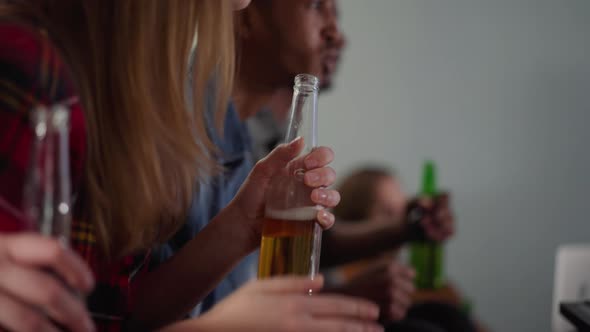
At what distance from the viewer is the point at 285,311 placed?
0.43 meters

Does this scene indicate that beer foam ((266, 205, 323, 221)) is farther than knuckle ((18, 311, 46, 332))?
Yes

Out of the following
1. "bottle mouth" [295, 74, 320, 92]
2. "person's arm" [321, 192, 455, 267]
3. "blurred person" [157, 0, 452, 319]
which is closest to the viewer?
"bottle mouth" [295, 74, 320, 92]

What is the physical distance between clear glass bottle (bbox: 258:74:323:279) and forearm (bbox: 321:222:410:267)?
1015 mm

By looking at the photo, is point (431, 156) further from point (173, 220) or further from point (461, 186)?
point (173, 220)

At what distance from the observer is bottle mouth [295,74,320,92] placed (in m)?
0.63

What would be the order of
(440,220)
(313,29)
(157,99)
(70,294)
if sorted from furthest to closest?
(440,220), (313,29), (157,99), (70,294)

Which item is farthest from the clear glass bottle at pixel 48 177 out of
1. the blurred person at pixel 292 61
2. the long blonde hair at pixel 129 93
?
the blurred person at pixel 292 61

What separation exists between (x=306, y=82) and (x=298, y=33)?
20.2 inches

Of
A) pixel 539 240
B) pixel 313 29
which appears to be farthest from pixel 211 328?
pixel 539 240

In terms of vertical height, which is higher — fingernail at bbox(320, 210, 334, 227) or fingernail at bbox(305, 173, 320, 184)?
fingernail at bbox(305, 173, 320, 184)

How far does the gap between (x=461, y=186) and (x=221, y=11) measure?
94.7 inches

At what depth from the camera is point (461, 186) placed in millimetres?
2822

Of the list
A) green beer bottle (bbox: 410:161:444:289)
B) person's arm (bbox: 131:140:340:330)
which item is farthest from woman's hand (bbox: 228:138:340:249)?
green beer bottle (bbox: 410:161:444:289)

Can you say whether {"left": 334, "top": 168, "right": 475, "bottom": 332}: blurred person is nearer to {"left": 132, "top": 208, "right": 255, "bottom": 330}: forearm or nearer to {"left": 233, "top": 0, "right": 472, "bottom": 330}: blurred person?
{"left": 233, "top": 0, "right": 472, "bottom": 330}: blurred person
